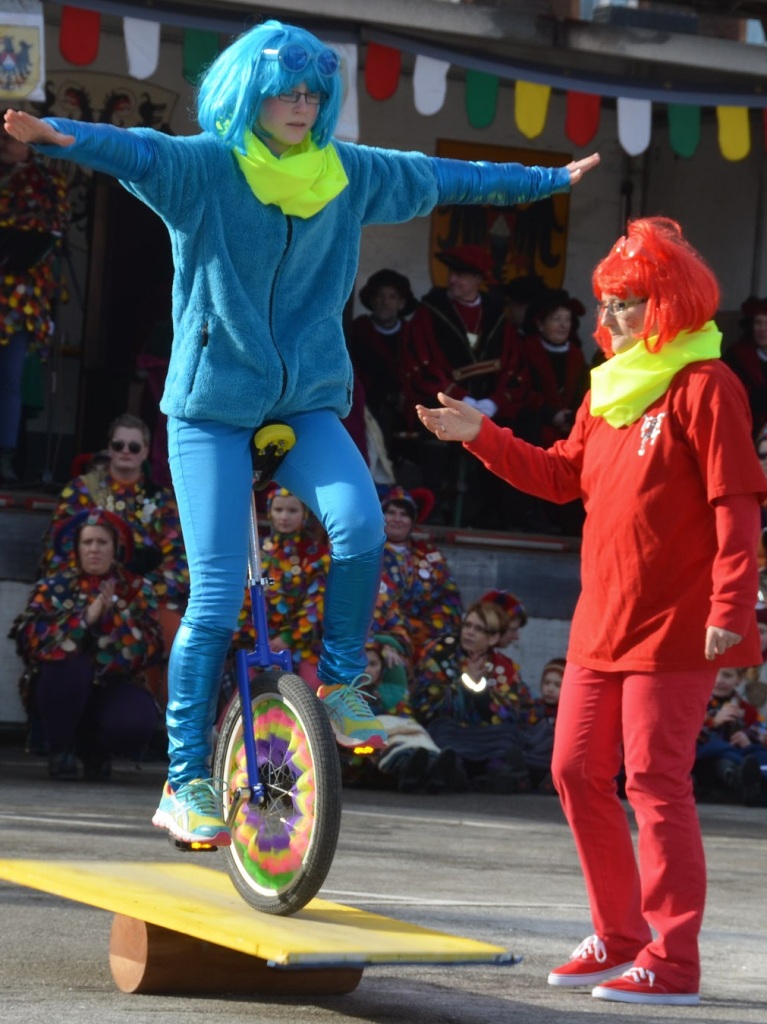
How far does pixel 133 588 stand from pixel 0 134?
269 centimetres

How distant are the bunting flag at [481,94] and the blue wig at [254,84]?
5.94 meters

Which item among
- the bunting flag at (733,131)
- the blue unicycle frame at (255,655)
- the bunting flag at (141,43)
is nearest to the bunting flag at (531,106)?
the bunting flag at (733,131)

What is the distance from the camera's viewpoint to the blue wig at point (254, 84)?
4.80 meters

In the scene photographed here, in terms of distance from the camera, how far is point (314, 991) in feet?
16.0

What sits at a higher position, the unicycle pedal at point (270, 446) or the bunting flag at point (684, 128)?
the bunting flag at point (684, 128)

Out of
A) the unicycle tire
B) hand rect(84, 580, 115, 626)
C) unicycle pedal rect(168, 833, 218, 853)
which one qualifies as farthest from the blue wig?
hand rect(84, 580, 115, 626)

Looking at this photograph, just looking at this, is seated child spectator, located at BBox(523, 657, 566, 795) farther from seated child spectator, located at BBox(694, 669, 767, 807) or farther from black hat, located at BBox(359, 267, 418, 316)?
black hat, located at BBox(359, 267, 418, 316)

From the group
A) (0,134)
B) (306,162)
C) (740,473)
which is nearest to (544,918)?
(740,473)

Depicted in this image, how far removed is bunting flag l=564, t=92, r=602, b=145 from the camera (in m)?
11.0

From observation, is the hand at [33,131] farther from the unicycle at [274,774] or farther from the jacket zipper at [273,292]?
the unicycle at [274,774]

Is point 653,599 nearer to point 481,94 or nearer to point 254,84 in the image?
point 254,84

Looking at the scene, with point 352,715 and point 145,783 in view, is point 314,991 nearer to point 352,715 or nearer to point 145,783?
point 352,715

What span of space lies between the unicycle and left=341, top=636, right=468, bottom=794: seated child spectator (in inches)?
166

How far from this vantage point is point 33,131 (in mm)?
4426
